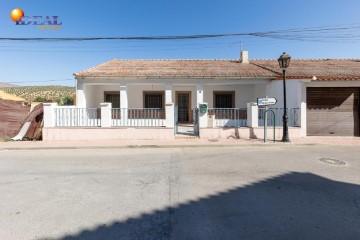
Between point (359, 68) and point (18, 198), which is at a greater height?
point (359, 68)

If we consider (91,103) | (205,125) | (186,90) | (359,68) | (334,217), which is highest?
(359,68)

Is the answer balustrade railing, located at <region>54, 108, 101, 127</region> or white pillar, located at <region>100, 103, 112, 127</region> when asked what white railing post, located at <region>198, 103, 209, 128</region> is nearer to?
white pillar, located at <region>100, 103, 112, 127</region>

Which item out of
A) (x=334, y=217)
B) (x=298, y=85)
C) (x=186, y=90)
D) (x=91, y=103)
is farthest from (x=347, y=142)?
(x=91, y=103)

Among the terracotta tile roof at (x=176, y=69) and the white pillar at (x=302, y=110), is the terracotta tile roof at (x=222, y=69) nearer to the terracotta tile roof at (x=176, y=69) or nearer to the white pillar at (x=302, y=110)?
the terracotta tile roof at (x=176, y=69)

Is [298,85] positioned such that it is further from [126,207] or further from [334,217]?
[126,207]

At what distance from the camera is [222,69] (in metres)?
14.1

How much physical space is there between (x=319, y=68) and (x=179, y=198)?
13.6m

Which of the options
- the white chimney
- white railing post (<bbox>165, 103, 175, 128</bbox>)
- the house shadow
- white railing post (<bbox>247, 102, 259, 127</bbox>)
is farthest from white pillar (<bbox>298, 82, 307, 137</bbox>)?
the house shadow

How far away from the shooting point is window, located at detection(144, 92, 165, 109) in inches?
583

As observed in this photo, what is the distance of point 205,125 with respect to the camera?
419 inches

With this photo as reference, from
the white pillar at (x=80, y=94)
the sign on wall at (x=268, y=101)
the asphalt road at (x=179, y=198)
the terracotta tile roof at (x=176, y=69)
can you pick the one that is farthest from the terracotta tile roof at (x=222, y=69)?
the asphalt road at (x=179, y=198)

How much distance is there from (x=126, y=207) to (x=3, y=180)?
11.2ft

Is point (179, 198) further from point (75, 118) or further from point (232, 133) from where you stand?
point (75, 118)

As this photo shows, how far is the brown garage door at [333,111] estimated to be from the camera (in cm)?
1111
